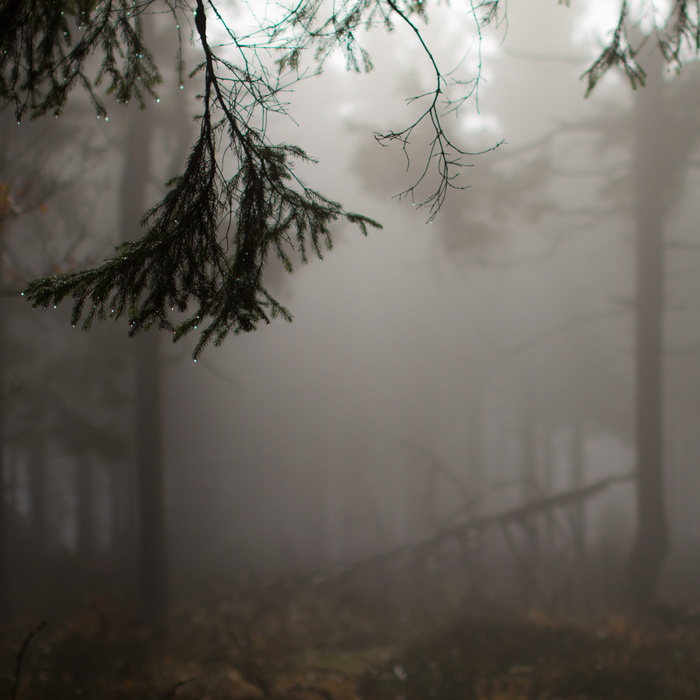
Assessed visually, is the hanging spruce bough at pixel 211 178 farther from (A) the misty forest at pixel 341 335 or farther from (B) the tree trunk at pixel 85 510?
(B) the tree trunk at pixel 85 510

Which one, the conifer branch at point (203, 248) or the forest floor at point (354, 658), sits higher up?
the conifer branch at point (203, 248)

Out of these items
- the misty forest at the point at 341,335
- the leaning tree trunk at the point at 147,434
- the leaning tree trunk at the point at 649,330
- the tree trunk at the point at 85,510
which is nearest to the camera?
the misty forest at the point at 341,335

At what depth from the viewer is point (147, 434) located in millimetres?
10758

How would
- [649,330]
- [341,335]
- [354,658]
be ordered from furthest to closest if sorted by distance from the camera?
[341,335] < [649,330] < [354,658]

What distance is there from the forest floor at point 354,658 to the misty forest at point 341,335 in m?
0.06

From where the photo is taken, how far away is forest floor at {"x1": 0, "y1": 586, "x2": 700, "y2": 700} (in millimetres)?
6887

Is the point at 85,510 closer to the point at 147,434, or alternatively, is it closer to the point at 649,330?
the point at 147,434

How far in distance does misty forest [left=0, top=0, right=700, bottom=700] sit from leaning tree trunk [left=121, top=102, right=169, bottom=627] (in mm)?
55

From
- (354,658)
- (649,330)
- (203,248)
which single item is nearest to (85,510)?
(354,658)

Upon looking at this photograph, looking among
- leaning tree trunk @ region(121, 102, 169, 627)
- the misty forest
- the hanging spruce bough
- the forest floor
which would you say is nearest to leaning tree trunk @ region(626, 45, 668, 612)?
the misty forest

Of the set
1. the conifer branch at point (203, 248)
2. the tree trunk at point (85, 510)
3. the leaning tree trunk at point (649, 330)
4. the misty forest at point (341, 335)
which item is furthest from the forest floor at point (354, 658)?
the tree trunk at point (85, 510)

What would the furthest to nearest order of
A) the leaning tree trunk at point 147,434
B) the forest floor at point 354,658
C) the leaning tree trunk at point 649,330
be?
the leaning tree trunk at point 147,434 → the leaning tree trunk at point 649,330 → the forest floor at point 354,658

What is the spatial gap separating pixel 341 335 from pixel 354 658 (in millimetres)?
18553

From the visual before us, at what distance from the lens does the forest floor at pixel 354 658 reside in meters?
6.89
